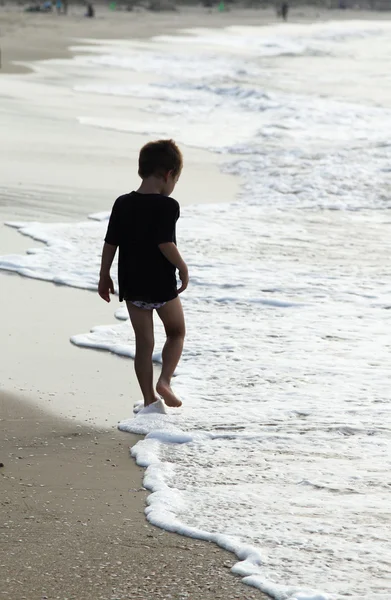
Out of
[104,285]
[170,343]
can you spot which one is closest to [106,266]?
[104,285]

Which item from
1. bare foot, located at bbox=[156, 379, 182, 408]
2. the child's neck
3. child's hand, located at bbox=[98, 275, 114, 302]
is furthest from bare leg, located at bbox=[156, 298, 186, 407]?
the child's neck

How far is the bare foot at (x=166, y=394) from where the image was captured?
4293mm

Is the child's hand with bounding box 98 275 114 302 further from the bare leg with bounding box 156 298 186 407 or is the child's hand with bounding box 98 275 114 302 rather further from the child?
the bare leg with bounding box 156 298 186 407

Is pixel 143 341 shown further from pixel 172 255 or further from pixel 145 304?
pixel 172 255

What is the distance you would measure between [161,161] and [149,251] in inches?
15.2

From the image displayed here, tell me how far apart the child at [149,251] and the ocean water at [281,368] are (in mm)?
355

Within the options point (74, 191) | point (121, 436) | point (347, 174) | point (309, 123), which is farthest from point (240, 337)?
point (309, 123)

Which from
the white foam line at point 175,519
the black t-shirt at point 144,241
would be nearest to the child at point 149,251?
the black t-shirt at point 144,241

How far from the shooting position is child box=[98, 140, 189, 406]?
410cm

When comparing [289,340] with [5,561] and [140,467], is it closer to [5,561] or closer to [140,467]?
[140,467]

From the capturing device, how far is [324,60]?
40.7m

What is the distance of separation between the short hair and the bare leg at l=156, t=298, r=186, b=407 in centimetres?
58

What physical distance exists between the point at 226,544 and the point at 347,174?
914cm

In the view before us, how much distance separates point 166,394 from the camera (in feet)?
14.1
